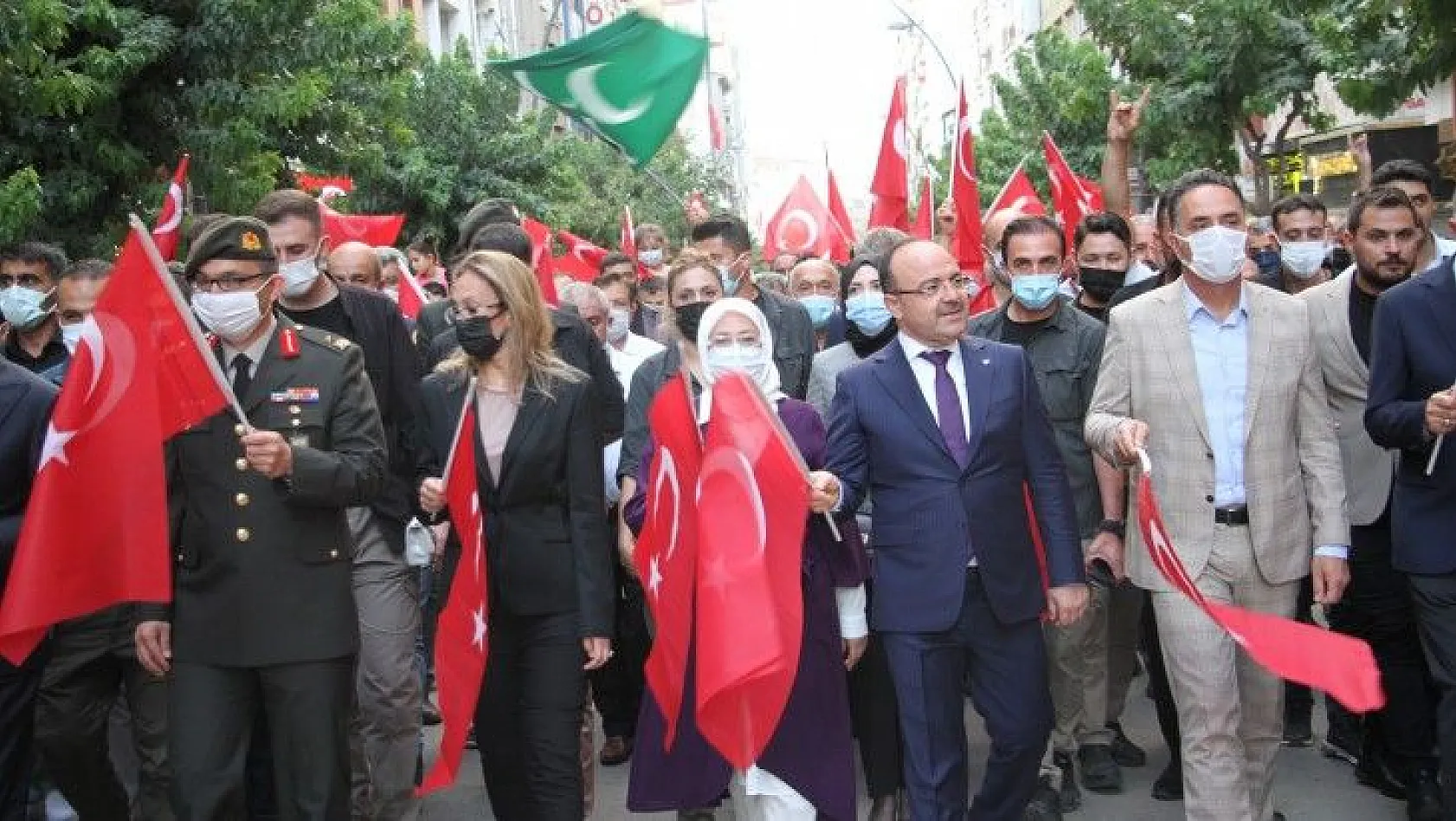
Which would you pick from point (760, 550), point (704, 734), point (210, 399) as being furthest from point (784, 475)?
point (210, 399)

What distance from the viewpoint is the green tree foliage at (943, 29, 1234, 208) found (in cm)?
2534

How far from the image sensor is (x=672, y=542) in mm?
5754

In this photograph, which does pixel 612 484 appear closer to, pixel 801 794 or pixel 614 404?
pixel 614 404

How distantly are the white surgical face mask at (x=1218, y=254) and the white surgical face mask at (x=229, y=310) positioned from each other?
3051 millimetres

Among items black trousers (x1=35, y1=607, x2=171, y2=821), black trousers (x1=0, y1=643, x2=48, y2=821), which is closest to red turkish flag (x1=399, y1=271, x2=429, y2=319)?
black trousers (x1=35, y1=607, x2=171, y2=821)

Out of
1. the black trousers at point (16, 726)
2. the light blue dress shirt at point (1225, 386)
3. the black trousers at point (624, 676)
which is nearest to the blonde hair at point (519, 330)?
the black trousers at point (16, 726)

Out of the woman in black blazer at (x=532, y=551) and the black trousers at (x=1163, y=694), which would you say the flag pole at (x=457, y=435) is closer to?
the woman in black blazer at (x=532, y=551)

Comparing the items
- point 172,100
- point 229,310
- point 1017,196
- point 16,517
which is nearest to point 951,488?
point 229,310

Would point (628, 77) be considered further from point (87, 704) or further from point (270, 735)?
point (270, 735)

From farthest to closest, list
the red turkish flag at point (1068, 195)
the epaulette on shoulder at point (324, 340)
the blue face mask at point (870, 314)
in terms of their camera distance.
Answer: the red turkish flag at point (1068, 195) → the blue face mask at point (870, 314) → the epaulette on shoulder at point (324, 340)

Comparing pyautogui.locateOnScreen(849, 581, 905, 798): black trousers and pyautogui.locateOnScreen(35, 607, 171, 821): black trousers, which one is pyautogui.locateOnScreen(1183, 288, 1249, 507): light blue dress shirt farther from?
pyautogui.locateOnScreen(35, 607, 171, 821): black trousers

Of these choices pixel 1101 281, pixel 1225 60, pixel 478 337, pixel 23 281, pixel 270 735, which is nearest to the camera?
pixel 270 735

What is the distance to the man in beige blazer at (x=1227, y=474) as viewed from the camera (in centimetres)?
582

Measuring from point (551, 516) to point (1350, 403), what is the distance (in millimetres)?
3187
